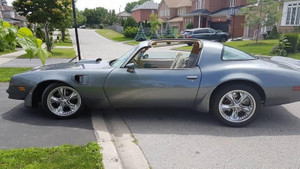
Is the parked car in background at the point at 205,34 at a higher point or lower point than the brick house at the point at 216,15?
lower

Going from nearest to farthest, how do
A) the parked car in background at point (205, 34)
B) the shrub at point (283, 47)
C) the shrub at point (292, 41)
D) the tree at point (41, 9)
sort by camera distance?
the shrub at point (283, 47) → the shrub at point (292, 41) → the tree at point (41, 9) → the parked car in background at point (205, 34)

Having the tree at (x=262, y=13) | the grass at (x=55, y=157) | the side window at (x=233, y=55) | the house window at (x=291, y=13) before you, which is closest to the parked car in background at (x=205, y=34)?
the tree at (x=262, y=13)

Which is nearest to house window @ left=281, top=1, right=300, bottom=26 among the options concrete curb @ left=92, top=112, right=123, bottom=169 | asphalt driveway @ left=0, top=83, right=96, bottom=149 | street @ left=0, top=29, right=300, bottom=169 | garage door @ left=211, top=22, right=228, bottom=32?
garage door @ left=211, top=22, right=228, bottom=32

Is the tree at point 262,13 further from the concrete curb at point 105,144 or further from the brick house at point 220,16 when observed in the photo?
the concrete curb at point 105,144

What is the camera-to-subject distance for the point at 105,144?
3066 mm

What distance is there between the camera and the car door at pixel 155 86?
3656 mm

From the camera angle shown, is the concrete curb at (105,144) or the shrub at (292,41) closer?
the concrete curb at (105,144)

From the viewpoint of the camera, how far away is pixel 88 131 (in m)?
3.49

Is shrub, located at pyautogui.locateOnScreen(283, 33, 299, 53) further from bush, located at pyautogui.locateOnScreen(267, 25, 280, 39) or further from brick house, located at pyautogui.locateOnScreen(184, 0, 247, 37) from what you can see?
brick house, located at pyautogui.locateOnScreen(184, 0, 247, 37)

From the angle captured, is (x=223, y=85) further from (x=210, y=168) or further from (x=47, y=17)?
(x=47, y=17)

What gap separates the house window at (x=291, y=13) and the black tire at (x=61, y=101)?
2446 centimetres

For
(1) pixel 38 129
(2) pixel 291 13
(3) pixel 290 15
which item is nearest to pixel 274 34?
(3) pixel 290 15

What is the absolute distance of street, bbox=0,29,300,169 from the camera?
2814 millimetres

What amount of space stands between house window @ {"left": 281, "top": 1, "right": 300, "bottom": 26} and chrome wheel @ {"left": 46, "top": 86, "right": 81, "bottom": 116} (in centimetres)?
2445
